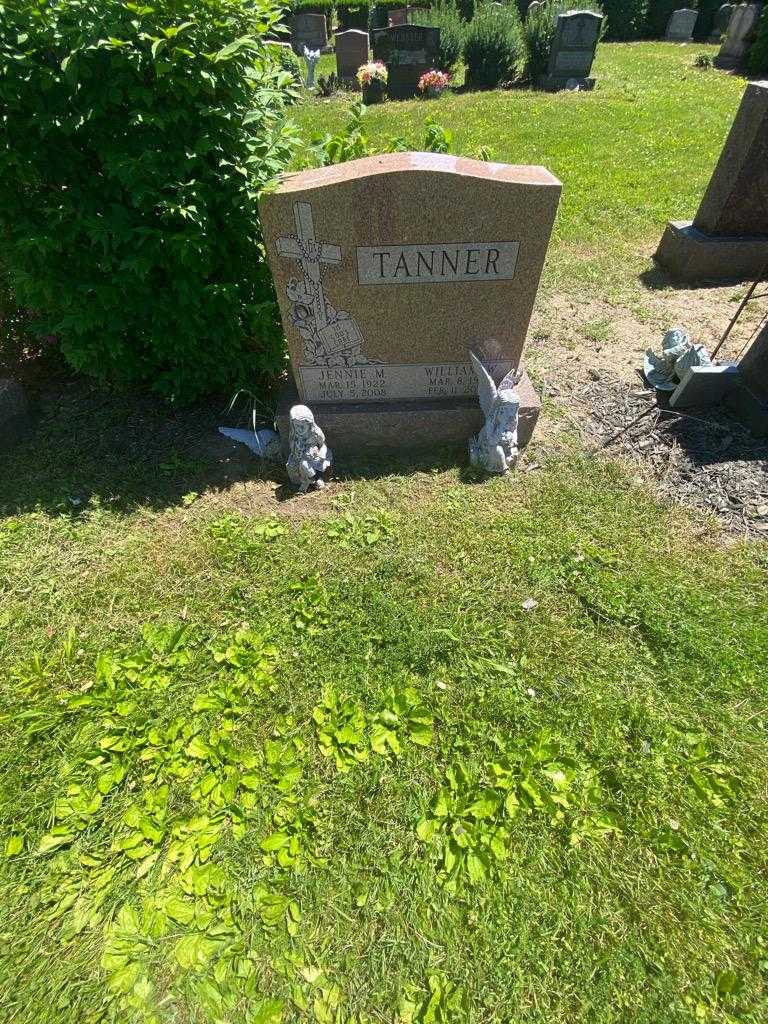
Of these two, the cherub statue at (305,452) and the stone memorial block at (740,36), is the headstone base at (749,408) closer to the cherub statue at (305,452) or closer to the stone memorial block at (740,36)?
the cherub statue at (305,452)

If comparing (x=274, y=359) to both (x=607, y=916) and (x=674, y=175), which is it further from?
(x=674, y=175)

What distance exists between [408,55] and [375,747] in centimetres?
1625

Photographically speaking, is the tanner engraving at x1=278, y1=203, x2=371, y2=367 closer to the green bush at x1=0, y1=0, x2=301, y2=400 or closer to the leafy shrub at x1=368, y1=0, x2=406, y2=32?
the green bush at x1=0, y1=0, x2=301, y2=400

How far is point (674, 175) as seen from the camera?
788 centimetres

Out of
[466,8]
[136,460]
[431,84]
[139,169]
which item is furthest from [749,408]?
→ [466,8]

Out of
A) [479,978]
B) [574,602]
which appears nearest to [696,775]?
[574,602]

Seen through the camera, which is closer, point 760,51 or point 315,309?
point 315,309

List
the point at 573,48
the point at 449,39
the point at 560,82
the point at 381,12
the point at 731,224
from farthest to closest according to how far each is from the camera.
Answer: the point at 381,12
the point at 449,39
the point at 560,82
the point at 573,48
the point at 731,224

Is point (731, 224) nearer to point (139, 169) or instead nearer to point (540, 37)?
point (139, 169)

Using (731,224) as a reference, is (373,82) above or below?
below

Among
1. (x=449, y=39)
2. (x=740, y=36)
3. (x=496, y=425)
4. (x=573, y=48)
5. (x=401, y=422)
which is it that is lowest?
(x=401, y=422)

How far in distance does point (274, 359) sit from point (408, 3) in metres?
24.8

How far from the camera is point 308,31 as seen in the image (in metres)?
19.0

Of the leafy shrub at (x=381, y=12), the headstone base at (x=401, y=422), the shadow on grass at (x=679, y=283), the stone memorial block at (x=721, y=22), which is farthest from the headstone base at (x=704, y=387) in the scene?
the leafy shrub at (x=381, y=12)
